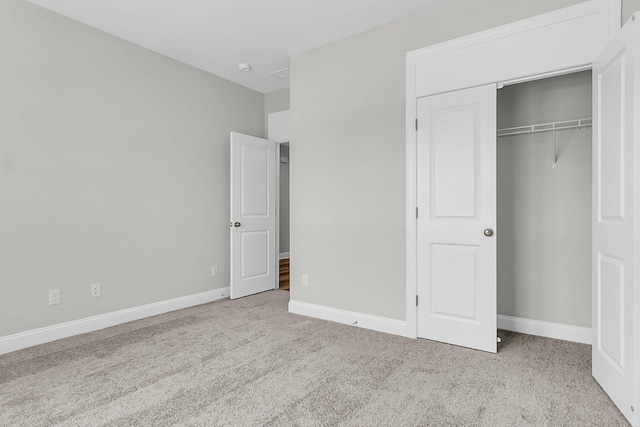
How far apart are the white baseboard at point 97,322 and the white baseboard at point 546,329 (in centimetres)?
321

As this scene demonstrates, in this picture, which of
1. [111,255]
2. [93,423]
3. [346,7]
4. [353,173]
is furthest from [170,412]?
[346,7]

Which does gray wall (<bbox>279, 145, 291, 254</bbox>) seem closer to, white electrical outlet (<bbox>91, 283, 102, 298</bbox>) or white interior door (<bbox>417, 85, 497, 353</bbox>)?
white electrical outlet (<bbox>91, 283, 102, 298</bbox>)

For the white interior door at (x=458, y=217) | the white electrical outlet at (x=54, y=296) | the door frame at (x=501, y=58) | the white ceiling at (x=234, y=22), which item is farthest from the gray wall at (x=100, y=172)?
the white interior door at (x=458, y=217)

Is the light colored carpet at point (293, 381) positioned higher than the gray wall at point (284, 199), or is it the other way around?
the gray wall at point (284, 199)

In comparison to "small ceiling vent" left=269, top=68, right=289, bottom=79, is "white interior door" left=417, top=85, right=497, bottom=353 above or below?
below

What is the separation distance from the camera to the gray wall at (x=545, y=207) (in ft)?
9.42

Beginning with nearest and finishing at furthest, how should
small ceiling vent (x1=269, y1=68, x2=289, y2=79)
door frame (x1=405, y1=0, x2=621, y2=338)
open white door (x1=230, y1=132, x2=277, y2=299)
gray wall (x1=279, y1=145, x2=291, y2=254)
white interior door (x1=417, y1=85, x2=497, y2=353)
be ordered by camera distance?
1. door frame (x1=405, y1=0, x2=621, y2=338)
2. white interior door (x1=417, y1=85, x2=497, y2=353)
3. small ceiling vent (x1=269, y1=68, x2=289, y2=79)
4. open white door (x1=230, y1=132, x2=277, y2=299)
5. gray wall (x1=279, y1=145, x2=291, y2=254)

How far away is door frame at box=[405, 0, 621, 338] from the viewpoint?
2365mm

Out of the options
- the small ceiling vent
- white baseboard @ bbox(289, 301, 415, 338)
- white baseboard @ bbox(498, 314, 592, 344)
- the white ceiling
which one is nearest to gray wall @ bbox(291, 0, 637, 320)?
white baseboard @ bbox(289, 301, 415, 338)

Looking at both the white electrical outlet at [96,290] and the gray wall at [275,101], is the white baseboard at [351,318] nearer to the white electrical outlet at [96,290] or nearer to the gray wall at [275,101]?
the white electrical outlet at [96,290]

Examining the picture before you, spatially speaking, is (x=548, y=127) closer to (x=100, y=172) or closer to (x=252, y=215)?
(x=252, y=215)

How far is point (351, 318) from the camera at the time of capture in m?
3.40

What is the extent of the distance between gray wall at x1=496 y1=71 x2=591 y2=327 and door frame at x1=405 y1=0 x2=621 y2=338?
572 mm

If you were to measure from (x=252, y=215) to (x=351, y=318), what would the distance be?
6.54 feet
